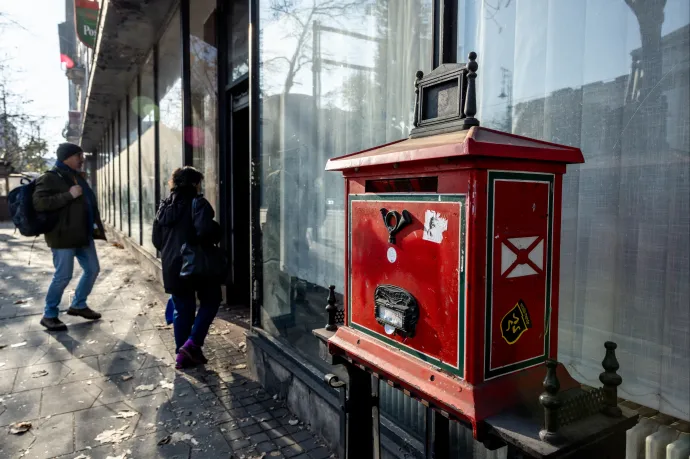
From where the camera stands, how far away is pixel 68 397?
3.64m

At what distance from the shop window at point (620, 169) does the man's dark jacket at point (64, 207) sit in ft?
16.3

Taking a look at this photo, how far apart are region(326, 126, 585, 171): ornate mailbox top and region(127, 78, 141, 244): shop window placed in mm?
10937

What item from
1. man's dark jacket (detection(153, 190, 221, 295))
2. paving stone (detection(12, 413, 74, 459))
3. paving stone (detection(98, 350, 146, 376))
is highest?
man's dark jacket (detection(153, 190, 221, 295))

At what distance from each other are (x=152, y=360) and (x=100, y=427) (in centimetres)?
126

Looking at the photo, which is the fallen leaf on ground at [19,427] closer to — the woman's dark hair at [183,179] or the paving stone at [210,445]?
the paving stone at [210,445]

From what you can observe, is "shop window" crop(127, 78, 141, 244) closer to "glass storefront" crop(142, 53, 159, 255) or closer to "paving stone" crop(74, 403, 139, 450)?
"glass storefront" crop(142, 53, 159, 255)


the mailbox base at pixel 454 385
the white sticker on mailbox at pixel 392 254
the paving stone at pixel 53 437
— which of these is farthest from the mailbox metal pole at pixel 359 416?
the paving stone at pixel 53 437

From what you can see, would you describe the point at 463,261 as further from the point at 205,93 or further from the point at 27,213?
the point at 205,93

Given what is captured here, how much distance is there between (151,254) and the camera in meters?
9.22

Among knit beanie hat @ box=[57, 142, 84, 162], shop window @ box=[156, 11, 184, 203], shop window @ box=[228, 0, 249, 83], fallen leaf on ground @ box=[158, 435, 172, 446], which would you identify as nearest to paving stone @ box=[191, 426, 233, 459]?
fallen leaf on ground @ box=[158, 435, 172, 446]

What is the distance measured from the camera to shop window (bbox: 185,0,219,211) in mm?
6562

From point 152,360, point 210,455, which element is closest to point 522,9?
point 210,455

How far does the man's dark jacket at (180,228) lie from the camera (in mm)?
3979

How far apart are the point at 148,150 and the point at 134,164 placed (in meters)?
2.43
